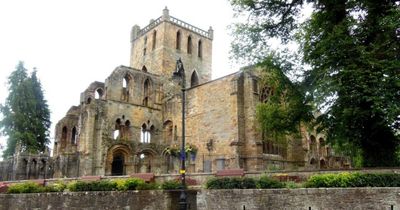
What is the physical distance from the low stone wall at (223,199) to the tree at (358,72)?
13.4 ft

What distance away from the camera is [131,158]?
3431cm

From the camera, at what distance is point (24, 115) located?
40219 millimetres

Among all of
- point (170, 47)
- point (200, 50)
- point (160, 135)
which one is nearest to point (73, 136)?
point (160, 135)

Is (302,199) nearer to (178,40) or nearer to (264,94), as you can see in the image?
(264,94)

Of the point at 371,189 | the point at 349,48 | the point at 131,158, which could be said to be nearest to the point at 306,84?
the point at 349,48

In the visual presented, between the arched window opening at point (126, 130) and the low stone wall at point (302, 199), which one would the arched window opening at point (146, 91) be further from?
the low stone wall at point (302, 199)

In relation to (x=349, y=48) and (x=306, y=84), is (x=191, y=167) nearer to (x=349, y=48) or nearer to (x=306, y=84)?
(x=306, y=84)

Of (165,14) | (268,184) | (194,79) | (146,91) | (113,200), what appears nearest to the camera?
(268,184)

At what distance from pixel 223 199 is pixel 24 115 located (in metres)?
32.1

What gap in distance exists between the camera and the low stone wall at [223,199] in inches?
480

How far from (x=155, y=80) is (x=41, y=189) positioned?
912 inches

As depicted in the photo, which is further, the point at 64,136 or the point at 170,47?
the point at 170,47

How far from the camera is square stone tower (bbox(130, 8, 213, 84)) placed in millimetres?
46531

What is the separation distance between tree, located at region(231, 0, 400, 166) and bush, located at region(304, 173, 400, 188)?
3041mm
